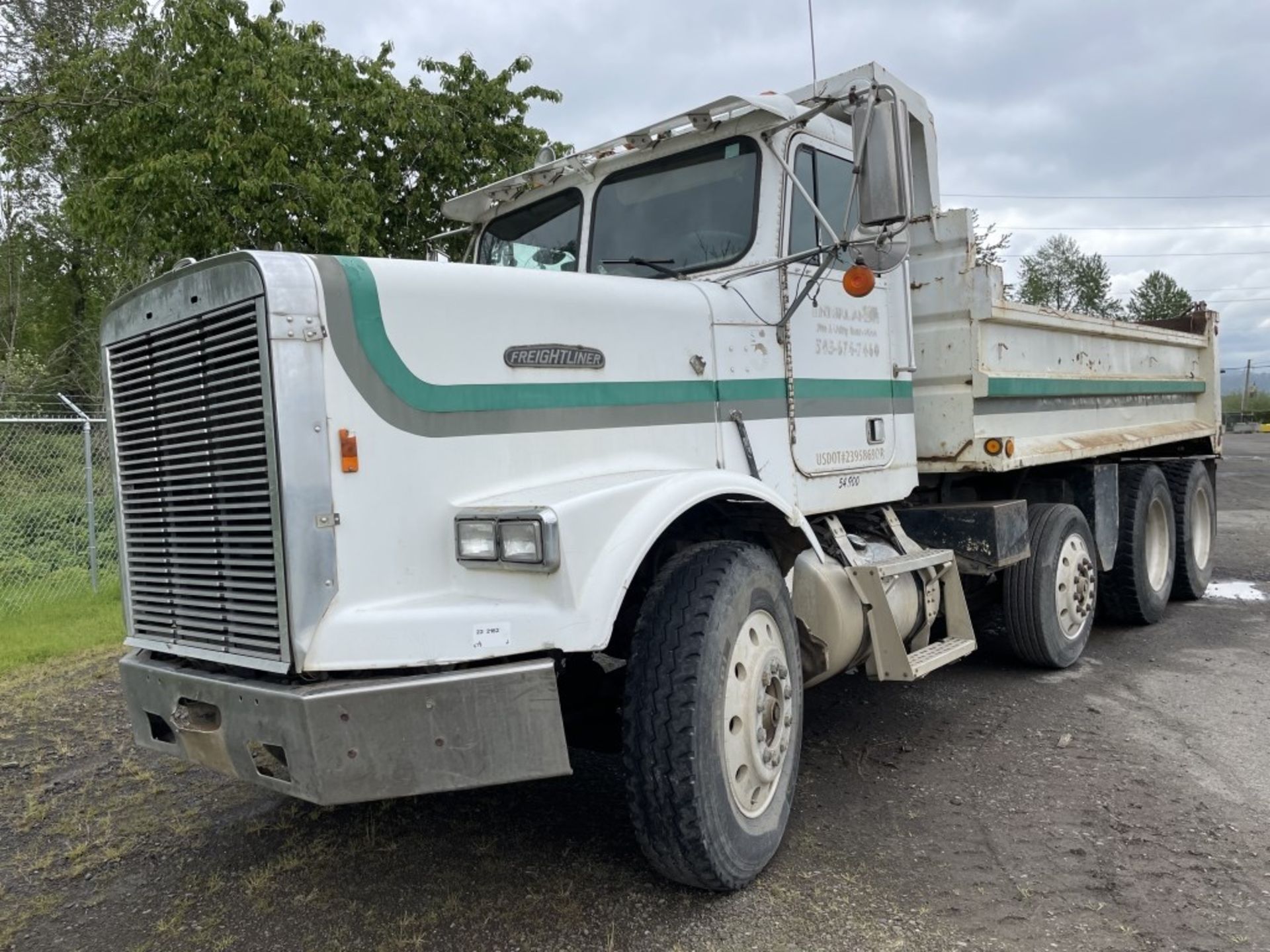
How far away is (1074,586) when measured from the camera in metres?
6.03

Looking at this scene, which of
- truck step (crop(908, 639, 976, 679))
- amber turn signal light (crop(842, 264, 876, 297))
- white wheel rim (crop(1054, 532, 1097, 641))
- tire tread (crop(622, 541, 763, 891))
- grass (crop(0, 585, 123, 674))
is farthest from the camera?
grass (crop(0, 585, 123, 674))

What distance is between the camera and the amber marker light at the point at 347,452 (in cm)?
262

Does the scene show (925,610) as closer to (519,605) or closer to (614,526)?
(614,526)

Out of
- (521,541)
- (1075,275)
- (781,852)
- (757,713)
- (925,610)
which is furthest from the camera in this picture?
(1075,275)

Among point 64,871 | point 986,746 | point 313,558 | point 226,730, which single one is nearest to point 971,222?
point 986,746

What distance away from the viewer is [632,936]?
115 inches

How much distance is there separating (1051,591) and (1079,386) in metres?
1.47

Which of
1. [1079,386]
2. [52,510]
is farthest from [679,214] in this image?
[52,510]

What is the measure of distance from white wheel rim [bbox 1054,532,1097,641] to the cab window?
274cm

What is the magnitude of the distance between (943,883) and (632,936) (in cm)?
111

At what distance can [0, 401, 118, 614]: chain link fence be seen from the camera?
864cm

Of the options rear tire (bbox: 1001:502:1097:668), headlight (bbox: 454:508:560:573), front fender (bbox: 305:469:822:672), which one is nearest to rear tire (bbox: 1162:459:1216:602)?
rear tire (bbox: 1001:502:1097:668)

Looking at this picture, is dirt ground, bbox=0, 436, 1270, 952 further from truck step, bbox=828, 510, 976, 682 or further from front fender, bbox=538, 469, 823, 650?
front fender, bbox=538, 469, 823, 650

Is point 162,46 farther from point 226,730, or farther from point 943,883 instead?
point 943,883
